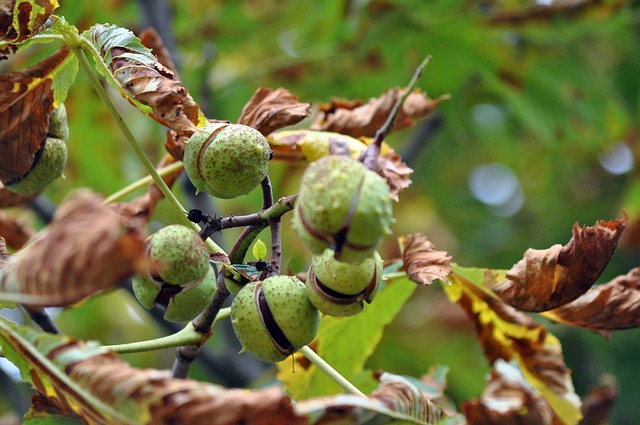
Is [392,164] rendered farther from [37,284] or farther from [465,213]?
[465,213]

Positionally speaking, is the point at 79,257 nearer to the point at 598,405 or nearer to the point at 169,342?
Answer: the point at 169,342

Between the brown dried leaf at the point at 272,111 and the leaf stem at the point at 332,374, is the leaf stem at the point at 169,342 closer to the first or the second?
the leaf stem at the point at 332,374

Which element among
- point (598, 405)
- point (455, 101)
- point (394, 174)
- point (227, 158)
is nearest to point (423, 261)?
point (394, 174)

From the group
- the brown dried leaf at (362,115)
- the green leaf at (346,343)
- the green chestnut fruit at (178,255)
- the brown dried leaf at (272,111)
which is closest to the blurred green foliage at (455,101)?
the green leaf at (346,343)

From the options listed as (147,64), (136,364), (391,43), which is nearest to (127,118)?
(136,364)

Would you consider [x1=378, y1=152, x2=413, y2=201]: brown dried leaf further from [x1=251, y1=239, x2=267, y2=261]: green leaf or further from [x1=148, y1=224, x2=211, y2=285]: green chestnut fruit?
[x1=148, y1=224, x2=211, y2=285]: green chestnut fruit
